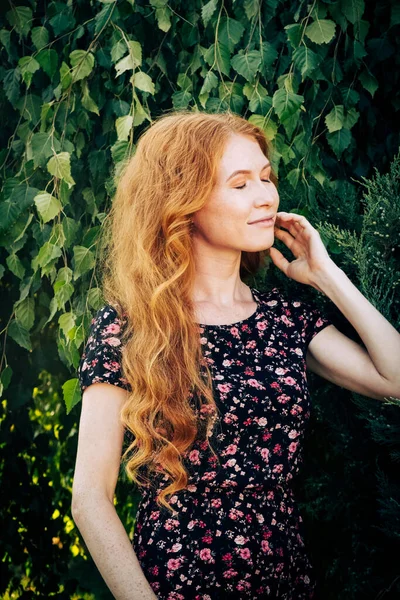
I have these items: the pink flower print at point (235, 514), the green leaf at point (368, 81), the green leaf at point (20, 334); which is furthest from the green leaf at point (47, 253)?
the green leaf at point (368, 81)

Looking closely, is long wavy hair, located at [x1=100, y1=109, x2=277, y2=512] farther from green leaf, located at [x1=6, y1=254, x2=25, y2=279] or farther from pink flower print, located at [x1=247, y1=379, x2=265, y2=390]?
green leaf, located at [x1=6, y1=254, x2=25, y2=279]

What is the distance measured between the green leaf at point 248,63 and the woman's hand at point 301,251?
0.43 meters

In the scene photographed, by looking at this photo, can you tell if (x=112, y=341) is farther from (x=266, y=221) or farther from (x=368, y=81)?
(x=368, y=81)

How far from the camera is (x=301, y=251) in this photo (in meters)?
1.87

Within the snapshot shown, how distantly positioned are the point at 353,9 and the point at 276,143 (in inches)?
16.6

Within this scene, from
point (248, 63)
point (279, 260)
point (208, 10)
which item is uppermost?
point (208, 10)

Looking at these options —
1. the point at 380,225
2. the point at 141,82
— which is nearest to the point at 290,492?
the point at 380,225

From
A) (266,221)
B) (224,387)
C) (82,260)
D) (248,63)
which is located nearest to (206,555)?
(224,387)

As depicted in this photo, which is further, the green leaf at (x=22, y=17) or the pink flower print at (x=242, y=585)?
the green leaf at (x=22, y=17)

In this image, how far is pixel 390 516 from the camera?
1628 mm

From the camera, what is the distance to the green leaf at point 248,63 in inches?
77.4

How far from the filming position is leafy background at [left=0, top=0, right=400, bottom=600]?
177 centimetres

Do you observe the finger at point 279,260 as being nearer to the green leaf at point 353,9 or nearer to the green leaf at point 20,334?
the green leaf at point 353,9

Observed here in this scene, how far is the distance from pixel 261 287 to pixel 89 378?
0.70 m
